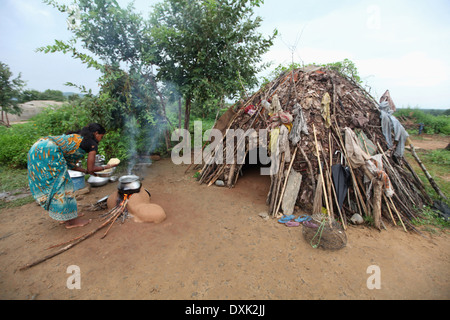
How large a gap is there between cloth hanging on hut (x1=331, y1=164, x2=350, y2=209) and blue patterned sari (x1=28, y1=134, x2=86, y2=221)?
177 inches

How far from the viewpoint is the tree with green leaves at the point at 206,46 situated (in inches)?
218

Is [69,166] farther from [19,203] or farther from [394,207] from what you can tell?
[394,207]

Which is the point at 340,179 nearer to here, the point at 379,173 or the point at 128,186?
the point at 379,173

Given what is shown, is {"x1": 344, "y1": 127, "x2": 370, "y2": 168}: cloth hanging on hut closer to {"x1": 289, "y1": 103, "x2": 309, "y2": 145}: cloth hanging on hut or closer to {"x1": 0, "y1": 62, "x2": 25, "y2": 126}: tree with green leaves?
{"x1": 289, "y1": 103, "x2": 309, "y2": 145}: cloth hanging on hut

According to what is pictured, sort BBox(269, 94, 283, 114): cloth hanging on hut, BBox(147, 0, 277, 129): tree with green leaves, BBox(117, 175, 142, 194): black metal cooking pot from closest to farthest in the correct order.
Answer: BBox(117, 175, 142, 194): black metal cooking pot
BBox(269, 94, 283, 114): cloth hanging on hut
BBox(147, 0, 277, 129): tree with green leaves

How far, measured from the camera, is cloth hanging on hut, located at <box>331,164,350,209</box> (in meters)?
3.81

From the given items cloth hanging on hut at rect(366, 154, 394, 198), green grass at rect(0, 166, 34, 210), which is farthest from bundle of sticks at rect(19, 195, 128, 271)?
cloth hanging on hut at rect(366, 154, 394, 198)

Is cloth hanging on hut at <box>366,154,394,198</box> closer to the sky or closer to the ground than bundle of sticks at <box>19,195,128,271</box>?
closer to the sky

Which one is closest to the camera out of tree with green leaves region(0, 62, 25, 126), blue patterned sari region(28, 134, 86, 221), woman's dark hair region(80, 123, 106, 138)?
blue patterned sari region(28, 134, 86, 221)

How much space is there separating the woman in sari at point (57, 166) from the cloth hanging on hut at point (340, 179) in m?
4.27

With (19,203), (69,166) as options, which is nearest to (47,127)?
(19,203)

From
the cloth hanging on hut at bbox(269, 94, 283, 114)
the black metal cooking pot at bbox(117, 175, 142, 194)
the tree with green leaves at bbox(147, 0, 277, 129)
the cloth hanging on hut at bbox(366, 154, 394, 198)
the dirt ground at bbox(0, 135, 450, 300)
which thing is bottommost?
the dirt ground at bbox(0, 135, 450, 300)
